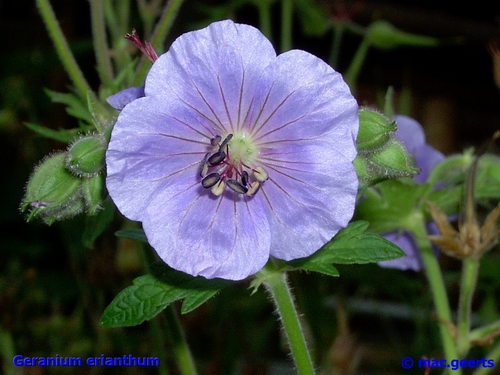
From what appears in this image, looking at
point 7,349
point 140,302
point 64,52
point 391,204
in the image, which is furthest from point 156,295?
point 7,349

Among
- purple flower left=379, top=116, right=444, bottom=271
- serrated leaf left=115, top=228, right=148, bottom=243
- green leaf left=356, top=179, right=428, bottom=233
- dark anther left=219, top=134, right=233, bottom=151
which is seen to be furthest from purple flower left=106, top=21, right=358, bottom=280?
purple flower left=379, top=116, right=444, bottom=271

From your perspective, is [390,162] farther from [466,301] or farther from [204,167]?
[466,301]

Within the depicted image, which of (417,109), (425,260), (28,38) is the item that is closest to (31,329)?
(425,260)

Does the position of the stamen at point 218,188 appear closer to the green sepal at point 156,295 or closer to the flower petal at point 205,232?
the flower petal at point 205,232

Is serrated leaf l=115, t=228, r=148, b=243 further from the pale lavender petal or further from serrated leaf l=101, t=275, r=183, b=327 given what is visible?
the pale lavender petal

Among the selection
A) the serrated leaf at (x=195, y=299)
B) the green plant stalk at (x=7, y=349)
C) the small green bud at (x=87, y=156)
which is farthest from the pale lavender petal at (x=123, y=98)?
the green plant stalk at (x=7, y=349)

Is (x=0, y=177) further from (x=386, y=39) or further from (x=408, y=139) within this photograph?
(x=408, y=139)
